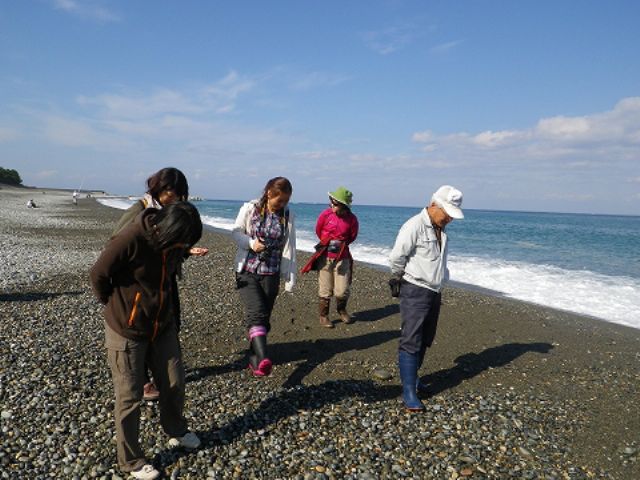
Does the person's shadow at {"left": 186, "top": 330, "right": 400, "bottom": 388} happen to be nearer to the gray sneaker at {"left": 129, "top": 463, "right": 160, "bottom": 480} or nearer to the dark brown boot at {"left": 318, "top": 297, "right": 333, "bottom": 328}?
the dark brown boot at {"left": 318, "top": 297, "right": 333, "bottom": 328}

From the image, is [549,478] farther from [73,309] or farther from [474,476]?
[73,309]

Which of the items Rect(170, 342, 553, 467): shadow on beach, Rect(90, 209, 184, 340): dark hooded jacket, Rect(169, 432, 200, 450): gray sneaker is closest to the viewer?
Rect(90, 209, 184, 340): dark hooded jacket

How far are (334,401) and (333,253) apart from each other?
10.7 ft

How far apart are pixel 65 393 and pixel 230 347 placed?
228 cm

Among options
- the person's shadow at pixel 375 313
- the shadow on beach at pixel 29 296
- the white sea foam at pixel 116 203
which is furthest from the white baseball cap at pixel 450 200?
the white sea foam at pixel 116 203

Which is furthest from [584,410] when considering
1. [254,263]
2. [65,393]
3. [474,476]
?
[65,393]

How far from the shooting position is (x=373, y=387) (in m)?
5.19

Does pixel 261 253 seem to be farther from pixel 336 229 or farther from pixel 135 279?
pixel 336 229

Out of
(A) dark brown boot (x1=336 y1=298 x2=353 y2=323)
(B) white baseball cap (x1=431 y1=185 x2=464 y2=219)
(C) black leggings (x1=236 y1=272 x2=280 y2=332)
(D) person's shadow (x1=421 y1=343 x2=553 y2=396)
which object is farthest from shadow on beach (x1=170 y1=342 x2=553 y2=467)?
(B) white baseball cap (x1=431 y1=185 x2=464 y2=219)

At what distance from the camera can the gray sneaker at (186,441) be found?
356 centimetres

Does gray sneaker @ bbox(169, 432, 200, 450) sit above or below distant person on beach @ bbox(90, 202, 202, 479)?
below

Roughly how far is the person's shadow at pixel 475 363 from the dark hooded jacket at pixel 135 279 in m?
3.46

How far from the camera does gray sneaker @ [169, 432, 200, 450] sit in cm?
356

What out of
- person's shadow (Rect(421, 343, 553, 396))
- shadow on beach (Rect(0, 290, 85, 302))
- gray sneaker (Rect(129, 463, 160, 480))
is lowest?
person's shadow (Rect(421, 343, 553, 396))
